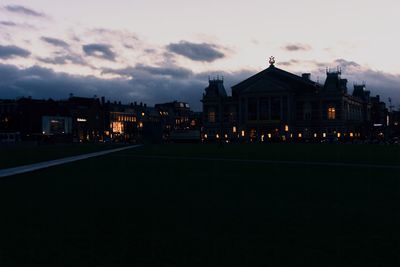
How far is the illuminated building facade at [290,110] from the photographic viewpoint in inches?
5290

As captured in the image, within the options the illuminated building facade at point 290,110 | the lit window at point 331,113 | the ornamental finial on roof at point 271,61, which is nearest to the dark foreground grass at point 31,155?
the illuminated building facade at point 290,110

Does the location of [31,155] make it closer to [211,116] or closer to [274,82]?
[274,82]

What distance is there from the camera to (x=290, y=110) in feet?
450

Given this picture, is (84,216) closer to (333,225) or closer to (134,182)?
(333,225)

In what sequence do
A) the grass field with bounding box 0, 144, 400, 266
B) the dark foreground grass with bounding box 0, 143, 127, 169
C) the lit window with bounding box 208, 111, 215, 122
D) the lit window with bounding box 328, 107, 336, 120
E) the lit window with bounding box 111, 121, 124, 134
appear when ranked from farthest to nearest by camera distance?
1. the lit window with bounding box 111, 121, 124, 134
2. the lit window with bounding box 208, 111, 215, 122
3. the lit window with bounding box 328, 107, 336, 120
4. the dark foreground grass with bounding box 0, 143, 127, 169
5. the grass field with bounding box 0, 144, 400, 266

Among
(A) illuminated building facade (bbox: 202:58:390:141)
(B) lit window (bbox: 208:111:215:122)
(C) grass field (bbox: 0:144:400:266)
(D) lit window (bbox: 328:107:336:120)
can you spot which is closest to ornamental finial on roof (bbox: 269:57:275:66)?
(A) illuminated building facade (bbox: 202:58:390:141)

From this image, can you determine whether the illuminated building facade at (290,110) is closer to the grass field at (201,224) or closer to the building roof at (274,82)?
the building roof at (274,82)

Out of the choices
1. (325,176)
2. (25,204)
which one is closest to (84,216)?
(25,204)

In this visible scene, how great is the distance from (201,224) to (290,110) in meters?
129

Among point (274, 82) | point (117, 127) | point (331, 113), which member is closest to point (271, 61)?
point (274, 82)

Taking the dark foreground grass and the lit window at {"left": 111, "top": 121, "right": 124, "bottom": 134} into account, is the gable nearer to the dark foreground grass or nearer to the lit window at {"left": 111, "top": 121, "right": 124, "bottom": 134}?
the lit window at {"left": 111, "top": 121, "right": 124, "bottom": 134}

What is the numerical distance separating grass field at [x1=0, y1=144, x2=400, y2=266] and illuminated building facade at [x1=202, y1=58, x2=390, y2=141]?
11781 centimetres

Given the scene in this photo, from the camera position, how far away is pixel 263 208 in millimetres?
13586

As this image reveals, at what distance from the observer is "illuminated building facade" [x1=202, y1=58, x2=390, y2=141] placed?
134 metres
